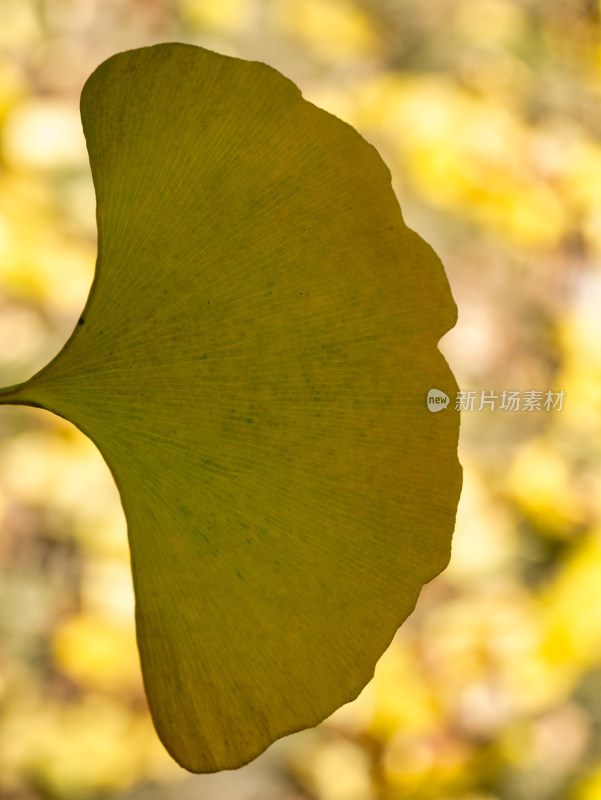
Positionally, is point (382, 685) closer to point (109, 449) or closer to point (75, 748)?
point (75, 748)

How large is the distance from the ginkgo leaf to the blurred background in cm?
31

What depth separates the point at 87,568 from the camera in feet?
1.95

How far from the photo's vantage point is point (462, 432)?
0.67 m

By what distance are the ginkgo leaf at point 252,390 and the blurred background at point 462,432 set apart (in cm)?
31

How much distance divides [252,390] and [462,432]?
15.5 inches

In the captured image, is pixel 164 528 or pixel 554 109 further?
pixel 554 109

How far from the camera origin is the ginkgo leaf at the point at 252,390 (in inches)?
11.9

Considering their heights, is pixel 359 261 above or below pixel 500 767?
above

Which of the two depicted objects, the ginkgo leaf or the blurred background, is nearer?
the ginkgo leaf

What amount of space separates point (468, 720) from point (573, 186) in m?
0.49

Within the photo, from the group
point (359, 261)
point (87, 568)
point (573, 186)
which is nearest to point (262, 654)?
point (359, 261)

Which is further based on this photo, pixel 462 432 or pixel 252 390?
pixel 462 432

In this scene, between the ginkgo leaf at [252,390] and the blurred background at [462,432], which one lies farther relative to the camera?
the blurred background at [462,432]

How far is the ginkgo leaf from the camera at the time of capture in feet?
0.99
